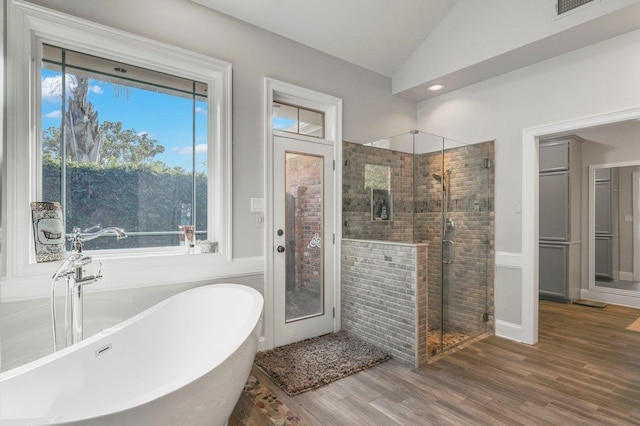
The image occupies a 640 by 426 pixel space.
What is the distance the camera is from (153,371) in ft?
6.54

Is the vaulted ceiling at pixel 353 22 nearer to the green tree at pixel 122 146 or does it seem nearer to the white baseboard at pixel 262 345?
the green tree at pixel 122 146

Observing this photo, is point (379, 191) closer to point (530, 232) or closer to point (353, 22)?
point (530, 232)

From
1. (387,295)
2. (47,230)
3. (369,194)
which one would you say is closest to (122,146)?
(47,230)

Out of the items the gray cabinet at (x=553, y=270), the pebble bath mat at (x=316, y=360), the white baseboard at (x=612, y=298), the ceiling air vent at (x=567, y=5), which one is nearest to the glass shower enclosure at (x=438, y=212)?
the pebble bath mat at (x=316, y=360)

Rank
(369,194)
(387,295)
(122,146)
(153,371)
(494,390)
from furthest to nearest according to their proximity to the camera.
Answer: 1. (369,194)
2. (387,295)
3. (122,146)
4. (494,390)
5. (153,371)

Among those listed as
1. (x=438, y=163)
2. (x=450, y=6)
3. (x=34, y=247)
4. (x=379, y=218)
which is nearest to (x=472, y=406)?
(x=379, y=218)

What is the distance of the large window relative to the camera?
2.30 metres

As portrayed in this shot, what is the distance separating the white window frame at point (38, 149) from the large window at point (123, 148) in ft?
0.31

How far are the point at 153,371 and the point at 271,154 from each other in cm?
194

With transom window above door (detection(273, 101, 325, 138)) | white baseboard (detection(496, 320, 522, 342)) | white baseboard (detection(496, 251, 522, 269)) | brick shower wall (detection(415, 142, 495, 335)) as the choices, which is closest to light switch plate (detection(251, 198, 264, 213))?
transom window above door (detection(273, 101, 325, 138))

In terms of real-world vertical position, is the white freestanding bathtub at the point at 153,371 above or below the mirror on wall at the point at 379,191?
below

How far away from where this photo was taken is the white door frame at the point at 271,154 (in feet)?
9.96

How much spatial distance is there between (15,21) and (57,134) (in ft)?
2.26

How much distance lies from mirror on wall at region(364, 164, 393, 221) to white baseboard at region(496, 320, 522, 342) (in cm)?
164
